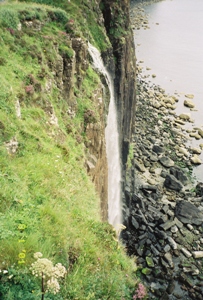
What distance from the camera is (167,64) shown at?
270ft

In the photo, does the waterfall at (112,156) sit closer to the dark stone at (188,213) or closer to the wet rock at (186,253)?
the wet rock at (186,253)

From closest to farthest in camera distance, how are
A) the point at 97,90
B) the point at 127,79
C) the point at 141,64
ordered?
the point at 97,90, the point at 127,79, the point at 141,64

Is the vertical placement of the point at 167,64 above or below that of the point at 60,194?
below

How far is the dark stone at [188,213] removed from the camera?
1425 inches

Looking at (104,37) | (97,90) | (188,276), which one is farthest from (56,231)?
(188,276)

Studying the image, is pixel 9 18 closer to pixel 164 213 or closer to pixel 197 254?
pixel 164 213

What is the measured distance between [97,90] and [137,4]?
144m

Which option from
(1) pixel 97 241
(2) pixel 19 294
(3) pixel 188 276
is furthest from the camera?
(3) pixel 188 276

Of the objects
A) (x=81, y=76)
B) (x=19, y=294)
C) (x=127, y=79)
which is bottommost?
(x=127, y=79)

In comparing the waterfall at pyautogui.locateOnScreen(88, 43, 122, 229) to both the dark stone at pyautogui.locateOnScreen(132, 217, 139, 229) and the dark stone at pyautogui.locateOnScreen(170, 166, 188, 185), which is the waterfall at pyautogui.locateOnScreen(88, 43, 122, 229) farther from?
the dark stone at pyautogui.locateOnScreen(170, 166, 188, 185)

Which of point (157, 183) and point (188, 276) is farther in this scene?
point (157, 183)

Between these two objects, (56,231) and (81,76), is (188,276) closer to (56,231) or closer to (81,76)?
(81,76)

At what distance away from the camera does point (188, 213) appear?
36844 millimetres

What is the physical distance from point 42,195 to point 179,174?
1499 inches
